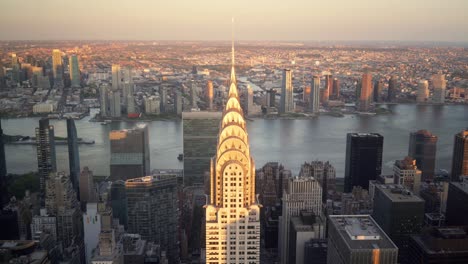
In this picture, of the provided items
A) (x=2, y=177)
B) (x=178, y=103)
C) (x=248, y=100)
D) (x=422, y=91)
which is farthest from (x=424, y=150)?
(x=2, y=177)

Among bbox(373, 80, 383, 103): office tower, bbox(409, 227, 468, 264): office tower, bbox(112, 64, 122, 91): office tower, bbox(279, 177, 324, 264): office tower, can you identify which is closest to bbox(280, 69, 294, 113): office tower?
bbox(373, 80, 383, 103): office tower

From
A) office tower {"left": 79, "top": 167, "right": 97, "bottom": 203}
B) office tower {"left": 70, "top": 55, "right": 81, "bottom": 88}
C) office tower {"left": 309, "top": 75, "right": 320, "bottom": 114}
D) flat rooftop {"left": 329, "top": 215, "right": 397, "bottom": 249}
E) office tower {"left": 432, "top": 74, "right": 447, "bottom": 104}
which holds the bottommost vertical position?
office tower {"left": 79, "top": 167, "right": 97, "bottom": 203}

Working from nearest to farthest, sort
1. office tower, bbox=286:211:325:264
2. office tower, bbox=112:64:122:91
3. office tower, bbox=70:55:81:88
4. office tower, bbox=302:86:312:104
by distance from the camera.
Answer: office tower, bbox=286:211:325:264, office tower, bbox=70:55:81:88, office tower, bbox=112:64:122:91, office tower, bbox=302:86:312:104

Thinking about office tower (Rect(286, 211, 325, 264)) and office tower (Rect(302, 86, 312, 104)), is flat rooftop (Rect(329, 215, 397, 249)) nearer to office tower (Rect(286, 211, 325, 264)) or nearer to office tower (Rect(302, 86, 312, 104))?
office tower (Rect(286, 211, 325, 264))

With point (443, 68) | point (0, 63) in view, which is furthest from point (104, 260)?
point (443, 68)

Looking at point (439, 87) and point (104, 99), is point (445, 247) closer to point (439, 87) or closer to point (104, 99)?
point (439, 87)

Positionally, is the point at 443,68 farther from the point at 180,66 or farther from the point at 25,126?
the point at 25,126

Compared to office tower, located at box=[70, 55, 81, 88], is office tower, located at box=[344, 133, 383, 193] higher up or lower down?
lower down
